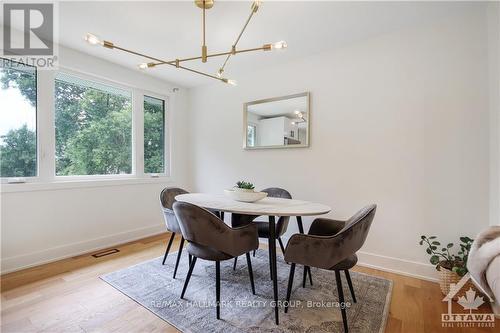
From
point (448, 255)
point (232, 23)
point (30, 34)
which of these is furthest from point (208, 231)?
point (30, 34)

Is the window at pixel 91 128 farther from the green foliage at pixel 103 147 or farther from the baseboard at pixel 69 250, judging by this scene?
the baseboard at pixel 69 250

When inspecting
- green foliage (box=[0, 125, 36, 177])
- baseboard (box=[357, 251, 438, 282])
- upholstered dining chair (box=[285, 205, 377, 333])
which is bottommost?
baseboard (box=[357, 251, 438, 282])

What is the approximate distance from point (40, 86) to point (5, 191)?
44.5 inches

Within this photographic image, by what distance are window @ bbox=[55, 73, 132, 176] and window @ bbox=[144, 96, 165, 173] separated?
0.24 m

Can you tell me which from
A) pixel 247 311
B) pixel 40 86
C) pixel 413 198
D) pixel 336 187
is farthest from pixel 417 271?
pixel 40 86

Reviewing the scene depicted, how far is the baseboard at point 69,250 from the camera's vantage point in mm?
2336

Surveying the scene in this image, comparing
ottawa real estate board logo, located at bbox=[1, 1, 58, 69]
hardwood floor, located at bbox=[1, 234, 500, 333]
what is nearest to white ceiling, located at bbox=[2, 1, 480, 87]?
ottawa real estate board logo, located at bbox=[1, 1, 58, 69]

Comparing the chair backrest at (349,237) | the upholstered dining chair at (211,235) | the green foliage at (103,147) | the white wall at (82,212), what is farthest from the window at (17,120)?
the chair backrest at (349,237)

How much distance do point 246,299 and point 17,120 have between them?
9.31 feet

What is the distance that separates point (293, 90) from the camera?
300cm

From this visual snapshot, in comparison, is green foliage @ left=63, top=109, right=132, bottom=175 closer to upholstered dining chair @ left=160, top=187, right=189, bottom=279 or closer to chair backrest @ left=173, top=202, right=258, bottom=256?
upholstered dining chair @ left=160, top=187, right=189, bottom=279

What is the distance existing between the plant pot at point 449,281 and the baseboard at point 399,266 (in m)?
0.23

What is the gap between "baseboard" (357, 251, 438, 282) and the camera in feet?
7.27

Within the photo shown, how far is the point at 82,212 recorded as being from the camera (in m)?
2.85
